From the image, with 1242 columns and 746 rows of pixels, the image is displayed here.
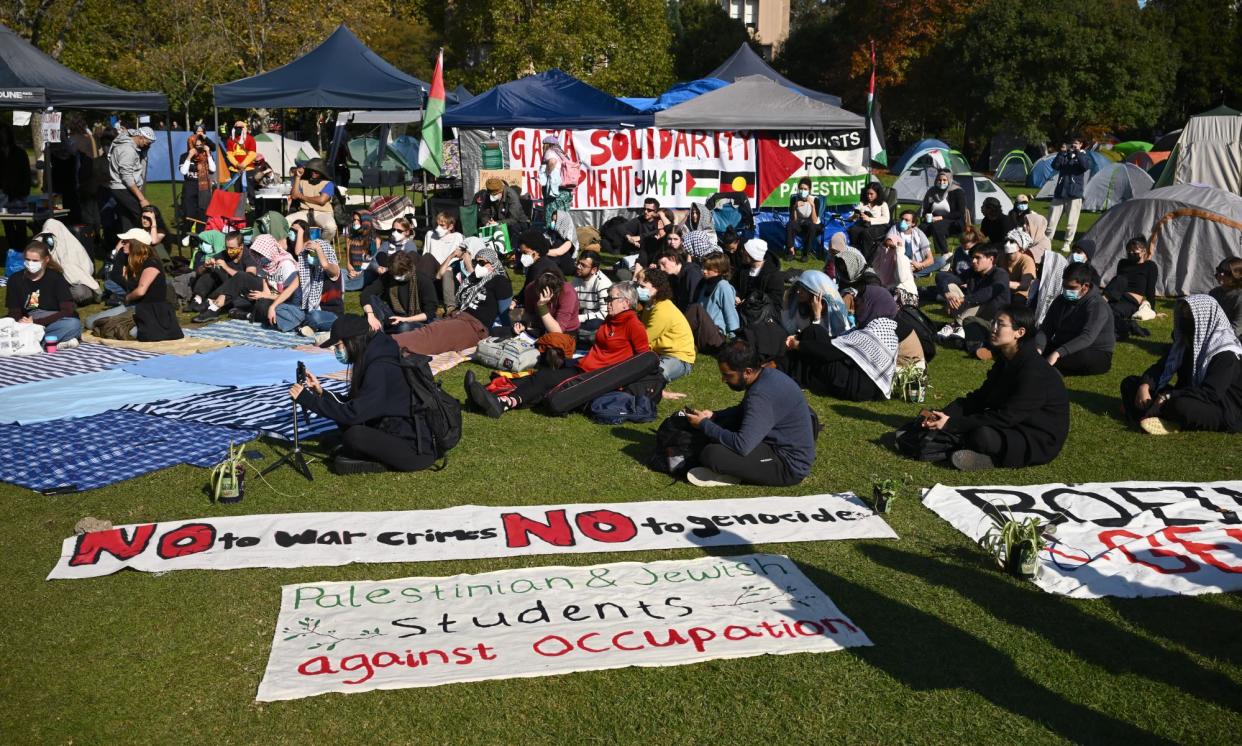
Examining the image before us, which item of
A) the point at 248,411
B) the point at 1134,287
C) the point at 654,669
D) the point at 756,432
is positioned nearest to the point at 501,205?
the point at 248,411

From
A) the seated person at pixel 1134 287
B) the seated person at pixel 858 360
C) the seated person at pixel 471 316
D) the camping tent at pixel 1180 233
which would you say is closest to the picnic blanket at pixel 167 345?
the seated person at pixel 471 316

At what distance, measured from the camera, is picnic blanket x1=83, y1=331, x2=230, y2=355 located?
12.2 meters

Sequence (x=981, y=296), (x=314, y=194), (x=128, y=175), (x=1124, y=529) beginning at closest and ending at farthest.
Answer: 1. (x=1124, y=529)
2. (x=981, y=296)
3. (x=128, y=175)
4. (x=314, y=194)

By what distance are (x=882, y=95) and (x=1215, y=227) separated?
123ft

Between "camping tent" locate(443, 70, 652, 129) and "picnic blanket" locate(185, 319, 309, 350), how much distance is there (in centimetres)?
738

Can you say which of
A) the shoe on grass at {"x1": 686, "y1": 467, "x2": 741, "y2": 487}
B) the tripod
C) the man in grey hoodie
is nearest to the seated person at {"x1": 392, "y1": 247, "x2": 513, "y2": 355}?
the tripod

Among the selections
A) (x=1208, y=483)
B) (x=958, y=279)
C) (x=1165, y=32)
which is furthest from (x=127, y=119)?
(x=1165, y=32)

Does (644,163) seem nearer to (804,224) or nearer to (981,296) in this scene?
(804,224)

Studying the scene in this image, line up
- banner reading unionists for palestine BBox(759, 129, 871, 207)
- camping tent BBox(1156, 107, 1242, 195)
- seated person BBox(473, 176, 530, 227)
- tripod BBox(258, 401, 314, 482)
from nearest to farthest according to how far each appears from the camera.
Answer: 1. tripod BBox(258, 401, 314, 482)
2. seated person BBox(473, 176, 530, 227)
3. banner reading unionists for palestine BBox(759, 129, 871, 207)
4. camping tent BBox(1156, 107, 1242, 195)

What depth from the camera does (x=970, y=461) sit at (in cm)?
818

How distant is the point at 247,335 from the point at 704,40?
163 ft

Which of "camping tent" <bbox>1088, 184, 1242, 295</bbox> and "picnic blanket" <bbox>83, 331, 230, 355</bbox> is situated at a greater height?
"camping tent" <bbox>1088, 184, 1242, 295</bbox>

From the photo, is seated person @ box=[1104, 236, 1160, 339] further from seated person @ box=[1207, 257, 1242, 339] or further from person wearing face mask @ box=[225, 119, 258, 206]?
person wearing face mask @ box=[225, 119, 258, 206]

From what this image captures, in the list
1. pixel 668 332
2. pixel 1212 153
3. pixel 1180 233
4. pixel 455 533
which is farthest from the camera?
pixel 1212 153
